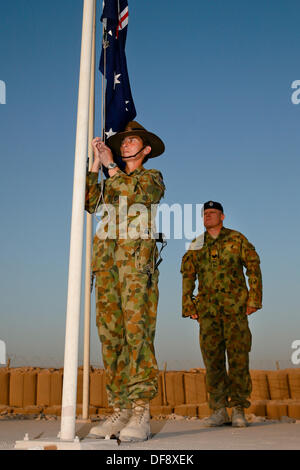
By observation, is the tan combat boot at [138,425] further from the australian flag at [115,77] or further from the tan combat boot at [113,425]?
the australian flag at [115,77]

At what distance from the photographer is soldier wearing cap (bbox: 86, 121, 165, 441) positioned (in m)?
2.61

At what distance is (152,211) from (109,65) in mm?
1277

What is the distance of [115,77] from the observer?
351 cm

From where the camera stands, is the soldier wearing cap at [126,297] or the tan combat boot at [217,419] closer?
the soldier wearing cap at [126,297]

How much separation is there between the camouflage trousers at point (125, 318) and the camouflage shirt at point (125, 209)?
62 mm

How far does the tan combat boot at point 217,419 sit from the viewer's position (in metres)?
3.70

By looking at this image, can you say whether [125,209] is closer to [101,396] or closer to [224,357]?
[224,357]

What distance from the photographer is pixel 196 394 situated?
10055 millimetres

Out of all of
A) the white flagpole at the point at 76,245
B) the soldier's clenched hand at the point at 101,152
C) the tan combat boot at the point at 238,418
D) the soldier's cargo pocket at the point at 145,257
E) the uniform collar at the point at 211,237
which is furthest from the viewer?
the uniform collar at the point at 211,237

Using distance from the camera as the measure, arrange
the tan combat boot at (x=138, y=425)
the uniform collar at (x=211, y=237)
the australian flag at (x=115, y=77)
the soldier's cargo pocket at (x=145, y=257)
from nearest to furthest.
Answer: the tan combat boot at (x=138, y=425) < the soldier's cargo pocket at (x=145, y=257) < the australian flag at (x=115, y=77) < the uniform collar at (x=211, y=237)

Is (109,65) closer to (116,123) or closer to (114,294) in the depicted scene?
(116,123)

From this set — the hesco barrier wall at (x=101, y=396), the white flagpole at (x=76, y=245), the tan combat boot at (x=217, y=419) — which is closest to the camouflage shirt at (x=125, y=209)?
→ the white flagpole at (x=76, y=245)

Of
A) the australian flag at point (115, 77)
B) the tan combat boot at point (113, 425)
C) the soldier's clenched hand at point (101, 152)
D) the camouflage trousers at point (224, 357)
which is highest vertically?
the australian flag at point (115, 77)
